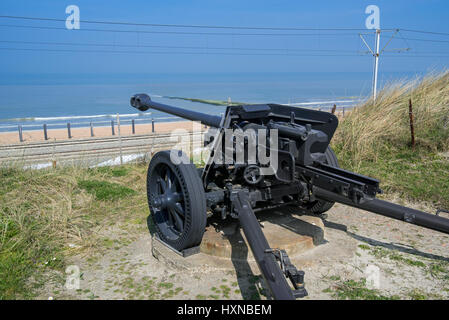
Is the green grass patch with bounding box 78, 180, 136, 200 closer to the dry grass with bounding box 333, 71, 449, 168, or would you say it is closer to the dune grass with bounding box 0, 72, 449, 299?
the dune grass with bounding box 0, 72, 449, 299

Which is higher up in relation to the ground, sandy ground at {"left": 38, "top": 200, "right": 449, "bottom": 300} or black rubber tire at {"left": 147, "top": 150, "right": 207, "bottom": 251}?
black rubber tire at {"left": 147, "top": 150, "right": 207, "bottom": 251}

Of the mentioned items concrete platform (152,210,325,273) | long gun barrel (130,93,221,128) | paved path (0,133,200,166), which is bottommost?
paved path (0,133,200,166)

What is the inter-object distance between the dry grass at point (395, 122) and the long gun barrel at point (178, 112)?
4.08 metres

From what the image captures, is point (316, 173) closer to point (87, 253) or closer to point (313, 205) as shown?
point (313, 205)

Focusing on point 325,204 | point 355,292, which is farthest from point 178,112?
point 355,292

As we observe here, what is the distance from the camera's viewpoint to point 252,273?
13.4ft

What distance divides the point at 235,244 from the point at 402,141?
625 cm

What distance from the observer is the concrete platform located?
4.20m

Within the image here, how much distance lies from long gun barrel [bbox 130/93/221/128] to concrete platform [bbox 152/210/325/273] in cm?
117

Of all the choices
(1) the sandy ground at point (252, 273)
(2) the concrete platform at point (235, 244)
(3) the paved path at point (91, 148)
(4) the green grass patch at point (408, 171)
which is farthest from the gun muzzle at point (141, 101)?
(4) the green grass patch at point (408, 171)

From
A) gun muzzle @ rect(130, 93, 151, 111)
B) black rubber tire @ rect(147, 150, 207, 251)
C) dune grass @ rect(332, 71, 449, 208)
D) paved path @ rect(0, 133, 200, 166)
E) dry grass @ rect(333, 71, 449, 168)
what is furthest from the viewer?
paved path @ rect(0, 133, 200, 166)

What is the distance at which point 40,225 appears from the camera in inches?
197

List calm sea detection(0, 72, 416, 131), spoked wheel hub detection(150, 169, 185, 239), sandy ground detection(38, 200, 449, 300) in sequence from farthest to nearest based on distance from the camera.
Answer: calm sea detection(0, 72, 416, 131) → spoked wheel hub detection(150, 169, 185, 239) → sandy ground detection(38, 200, 449, 300)

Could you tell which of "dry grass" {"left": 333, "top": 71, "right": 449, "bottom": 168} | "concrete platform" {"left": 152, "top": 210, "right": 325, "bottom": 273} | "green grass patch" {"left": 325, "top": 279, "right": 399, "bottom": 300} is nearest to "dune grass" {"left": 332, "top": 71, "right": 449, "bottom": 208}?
"dry grass" {"left": 333, "top": 71, "right": 449, "bottom": 168}
